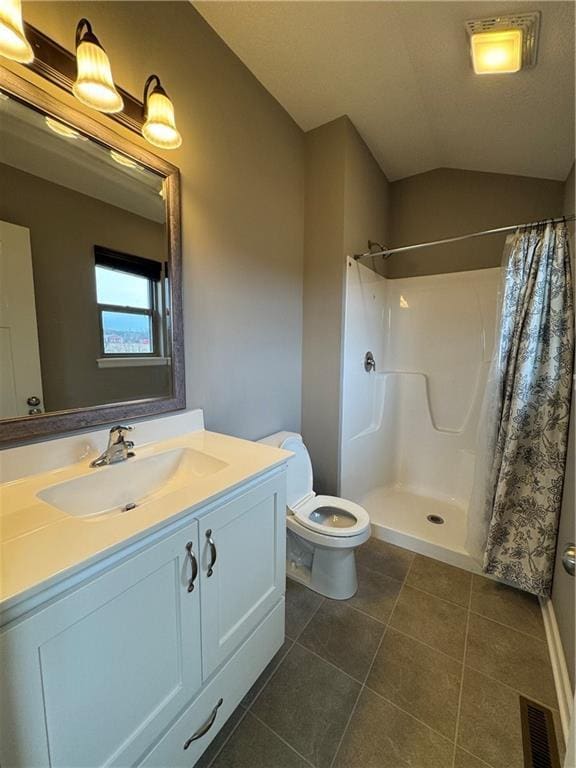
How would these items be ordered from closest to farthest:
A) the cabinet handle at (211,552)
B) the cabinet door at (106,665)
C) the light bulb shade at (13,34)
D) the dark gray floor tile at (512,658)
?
the cabinet door at (106,665) < the light bulb shade at (13,34) < the cabinet handle at (211,552) < the dark gray floor tile at (512,658)

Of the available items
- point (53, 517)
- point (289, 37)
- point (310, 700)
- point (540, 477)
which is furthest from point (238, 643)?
point (289, 37)

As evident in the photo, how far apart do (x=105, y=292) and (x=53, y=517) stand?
75cm

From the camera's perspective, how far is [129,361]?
1.23m

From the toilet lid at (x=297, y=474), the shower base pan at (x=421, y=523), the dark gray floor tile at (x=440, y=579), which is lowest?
the dark gray floor tile at (x=440, y=579)

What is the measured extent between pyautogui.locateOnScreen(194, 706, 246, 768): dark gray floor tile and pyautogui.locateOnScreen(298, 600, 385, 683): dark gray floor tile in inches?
14.3

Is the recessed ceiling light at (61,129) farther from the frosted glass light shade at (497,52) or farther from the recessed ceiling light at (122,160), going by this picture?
the frosted glass light shade at (497,52)

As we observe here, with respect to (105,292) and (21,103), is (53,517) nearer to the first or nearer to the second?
(105,292)

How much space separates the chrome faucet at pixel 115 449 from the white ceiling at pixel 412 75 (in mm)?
1793

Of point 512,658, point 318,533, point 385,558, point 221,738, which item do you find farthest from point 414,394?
point 221,738

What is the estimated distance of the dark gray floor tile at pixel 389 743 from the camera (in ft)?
3.27

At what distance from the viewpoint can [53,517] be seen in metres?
0.75

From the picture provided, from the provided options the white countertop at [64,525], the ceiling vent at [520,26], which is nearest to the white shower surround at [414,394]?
the ceiling vent at [520,26]

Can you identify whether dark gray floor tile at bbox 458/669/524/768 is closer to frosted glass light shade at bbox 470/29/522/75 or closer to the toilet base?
the toilet base

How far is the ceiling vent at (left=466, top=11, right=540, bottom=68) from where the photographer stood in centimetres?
112
